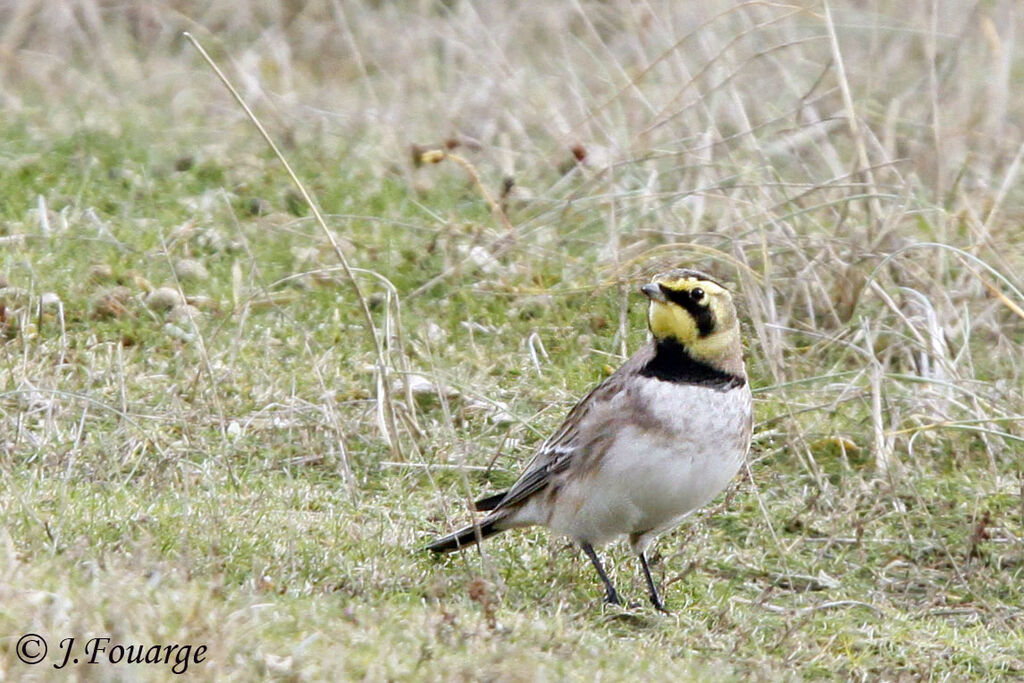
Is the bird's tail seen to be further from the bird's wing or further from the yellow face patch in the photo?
the yellow face patch

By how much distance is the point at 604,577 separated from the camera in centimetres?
517

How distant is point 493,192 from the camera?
8359mm

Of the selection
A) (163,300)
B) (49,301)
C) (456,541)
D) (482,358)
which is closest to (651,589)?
(456,541)

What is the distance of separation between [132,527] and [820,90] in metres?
6.34

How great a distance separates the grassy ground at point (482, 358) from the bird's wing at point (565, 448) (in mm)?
255

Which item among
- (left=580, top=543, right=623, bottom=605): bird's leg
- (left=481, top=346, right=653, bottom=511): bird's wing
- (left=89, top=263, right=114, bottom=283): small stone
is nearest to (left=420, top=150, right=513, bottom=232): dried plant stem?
(left=89, top=263, right=114, bottom=283): small stone

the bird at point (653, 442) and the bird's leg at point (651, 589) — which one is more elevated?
the bird at point (653, 442)

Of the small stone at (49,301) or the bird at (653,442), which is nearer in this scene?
the bird at (653,442)

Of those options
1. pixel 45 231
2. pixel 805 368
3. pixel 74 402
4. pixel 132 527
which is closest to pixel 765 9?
pixel 805 368

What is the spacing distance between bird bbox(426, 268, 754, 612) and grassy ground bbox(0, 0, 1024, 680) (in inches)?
8.9

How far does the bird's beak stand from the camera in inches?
199

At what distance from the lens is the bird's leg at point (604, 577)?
5.12 m

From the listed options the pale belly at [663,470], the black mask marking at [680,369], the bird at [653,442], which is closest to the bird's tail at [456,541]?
the bird at [653,442]

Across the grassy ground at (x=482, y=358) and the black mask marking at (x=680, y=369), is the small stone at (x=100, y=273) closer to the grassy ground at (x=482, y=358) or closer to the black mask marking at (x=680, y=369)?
the grassy ground at (x=482, y=358)
